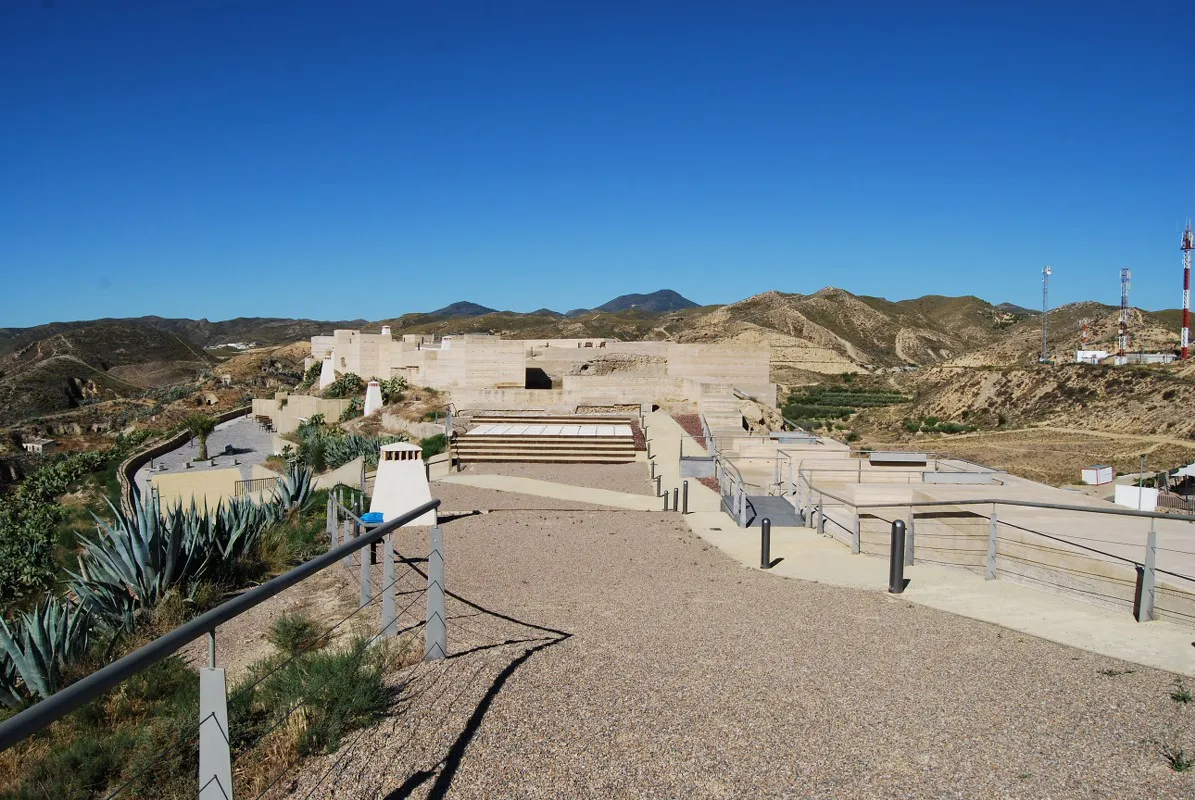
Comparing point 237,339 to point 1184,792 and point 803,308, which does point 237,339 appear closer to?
point 803,308

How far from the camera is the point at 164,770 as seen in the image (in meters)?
3.71

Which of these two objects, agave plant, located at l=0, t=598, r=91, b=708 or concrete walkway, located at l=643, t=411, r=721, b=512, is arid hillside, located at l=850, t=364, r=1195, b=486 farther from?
agave plant, located at l=0, t=598, r=91, b=708

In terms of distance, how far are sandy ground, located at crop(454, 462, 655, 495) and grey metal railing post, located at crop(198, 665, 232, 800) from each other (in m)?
12.5

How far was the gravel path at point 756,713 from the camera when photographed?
11.1ft

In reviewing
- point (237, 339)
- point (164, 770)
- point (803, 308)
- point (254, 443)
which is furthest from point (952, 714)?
point (237, 339)

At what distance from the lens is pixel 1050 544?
11594 millimetres

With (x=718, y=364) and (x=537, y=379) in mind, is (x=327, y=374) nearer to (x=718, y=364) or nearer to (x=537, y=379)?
(x=537, y=379)

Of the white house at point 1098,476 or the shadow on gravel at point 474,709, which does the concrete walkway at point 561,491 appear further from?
the white house at point 1098,476

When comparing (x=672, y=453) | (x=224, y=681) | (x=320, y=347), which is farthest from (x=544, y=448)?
(x=320, y=347)

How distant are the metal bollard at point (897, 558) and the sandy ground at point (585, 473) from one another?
7.81 metres

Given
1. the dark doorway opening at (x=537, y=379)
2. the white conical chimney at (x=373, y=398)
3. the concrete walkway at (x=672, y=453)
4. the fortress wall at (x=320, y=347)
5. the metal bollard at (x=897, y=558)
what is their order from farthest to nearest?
the fortress wall at (x=320, y=347) < the dark doorway opening at (x=537, y=379) < the white conical chimney at (x=373, y=398) < the concrete walkway at (x=672, y=453) < the metal bollard at (x=897, y=558)

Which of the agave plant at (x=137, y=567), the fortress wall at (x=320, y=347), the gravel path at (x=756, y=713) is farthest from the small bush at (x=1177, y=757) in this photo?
the fortress wall at (x=320, y=347)

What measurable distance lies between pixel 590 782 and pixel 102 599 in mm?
5366

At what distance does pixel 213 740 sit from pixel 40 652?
12.5 feet
